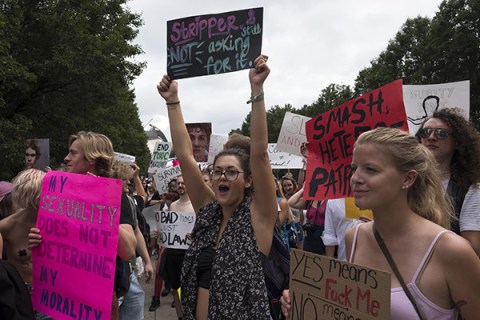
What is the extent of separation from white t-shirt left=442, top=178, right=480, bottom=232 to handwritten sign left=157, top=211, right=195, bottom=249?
3826 mm

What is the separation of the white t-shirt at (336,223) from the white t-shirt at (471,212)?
1772mm

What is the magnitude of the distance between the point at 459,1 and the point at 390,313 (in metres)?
30.2

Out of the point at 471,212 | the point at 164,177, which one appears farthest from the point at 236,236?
the point at 164,177

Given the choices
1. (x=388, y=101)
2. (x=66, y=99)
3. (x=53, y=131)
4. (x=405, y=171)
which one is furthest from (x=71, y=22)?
(x=405, y=171)


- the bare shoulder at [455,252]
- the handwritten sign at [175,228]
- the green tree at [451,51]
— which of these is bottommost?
the handwritten sign at [175,228]

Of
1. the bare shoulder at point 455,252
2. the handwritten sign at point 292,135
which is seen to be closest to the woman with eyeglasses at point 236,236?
the bare shoulder at point 455,252

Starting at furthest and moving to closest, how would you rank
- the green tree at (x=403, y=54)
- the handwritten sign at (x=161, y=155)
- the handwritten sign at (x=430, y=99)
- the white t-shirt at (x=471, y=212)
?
the green tree at (x=403, y=54) < the handwritten sign at (x=161, y=155) < the handwritten sign at (x=430, y=99) < the white t-shirt at (x=471, y=212)

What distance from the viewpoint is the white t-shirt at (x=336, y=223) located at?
481 centimetres

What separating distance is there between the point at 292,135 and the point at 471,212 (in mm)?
5017

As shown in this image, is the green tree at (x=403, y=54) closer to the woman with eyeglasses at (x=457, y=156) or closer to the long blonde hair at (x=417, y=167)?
the woman with eyeglasses at (x=457, y=156)

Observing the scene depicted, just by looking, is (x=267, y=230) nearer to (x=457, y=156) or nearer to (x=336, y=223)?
(x=457, y=156)

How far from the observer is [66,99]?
2134cm

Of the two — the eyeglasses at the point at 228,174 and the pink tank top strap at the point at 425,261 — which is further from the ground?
the eyeglasses at the point at 228,174

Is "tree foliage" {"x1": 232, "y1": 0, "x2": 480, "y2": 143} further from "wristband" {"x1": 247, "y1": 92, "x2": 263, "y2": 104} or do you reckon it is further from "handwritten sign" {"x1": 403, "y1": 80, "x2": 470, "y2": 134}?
"wristband" {"x1": 247, "y1": 92, "x2": 263, "y2": 104}
